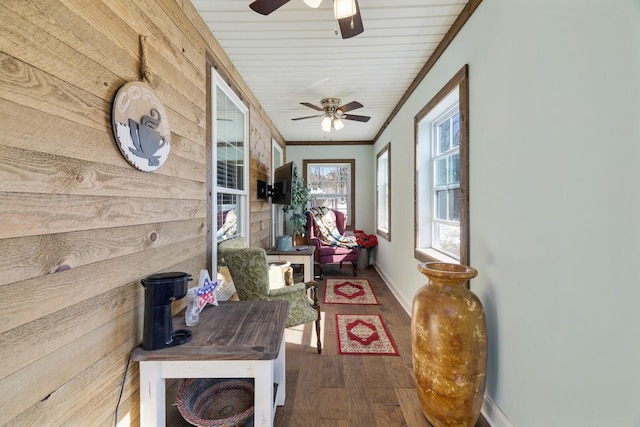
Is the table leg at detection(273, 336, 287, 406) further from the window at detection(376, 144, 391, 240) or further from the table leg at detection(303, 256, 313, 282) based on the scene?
the window at detection(376, 144, 391, 240)

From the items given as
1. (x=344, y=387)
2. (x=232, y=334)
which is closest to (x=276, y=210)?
(x=344, y=387)

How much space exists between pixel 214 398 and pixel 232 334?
1.81 ft

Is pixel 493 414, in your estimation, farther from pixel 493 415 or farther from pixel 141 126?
pixel 141 126

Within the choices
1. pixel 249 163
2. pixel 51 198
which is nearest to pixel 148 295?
pixel 51 198

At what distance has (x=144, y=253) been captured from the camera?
135cm

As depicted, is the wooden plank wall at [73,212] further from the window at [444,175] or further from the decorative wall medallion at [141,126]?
the window at [444,175]

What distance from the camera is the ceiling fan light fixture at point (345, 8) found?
1.45 meters

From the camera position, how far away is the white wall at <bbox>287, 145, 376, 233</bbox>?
19.6 ft

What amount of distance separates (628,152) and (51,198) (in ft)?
5.82

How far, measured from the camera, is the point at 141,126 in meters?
1.29

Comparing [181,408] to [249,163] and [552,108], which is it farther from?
[249,163]

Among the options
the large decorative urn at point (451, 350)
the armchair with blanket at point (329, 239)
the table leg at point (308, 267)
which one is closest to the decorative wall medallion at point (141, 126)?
the large decorative urn at point (451, 350)

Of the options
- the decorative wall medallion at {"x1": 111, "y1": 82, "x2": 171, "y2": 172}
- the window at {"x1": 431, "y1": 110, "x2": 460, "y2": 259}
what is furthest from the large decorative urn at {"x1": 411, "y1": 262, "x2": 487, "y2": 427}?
the decorative wall medallion at {"x1": 111, "y1": 82, "x2": 171, "y2": 172}

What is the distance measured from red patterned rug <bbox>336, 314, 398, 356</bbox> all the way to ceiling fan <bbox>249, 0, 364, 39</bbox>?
2399 mm
